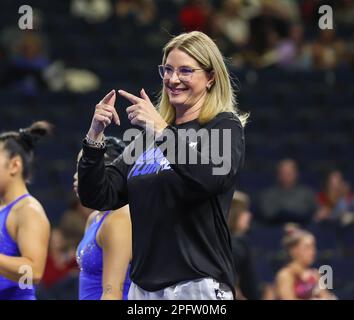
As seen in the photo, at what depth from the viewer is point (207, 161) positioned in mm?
2582

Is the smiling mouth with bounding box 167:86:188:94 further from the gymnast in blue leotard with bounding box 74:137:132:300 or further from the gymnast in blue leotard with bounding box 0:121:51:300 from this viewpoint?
the gymnast in blue leotard with bounding box 0:121:51:300

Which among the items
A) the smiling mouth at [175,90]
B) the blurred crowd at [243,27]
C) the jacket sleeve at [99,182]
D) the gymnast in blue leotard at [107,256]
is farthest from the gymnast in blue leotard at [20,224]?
→ the blurred crowd at [243,27]

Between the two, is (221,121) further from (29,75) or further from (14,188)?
(29,75)

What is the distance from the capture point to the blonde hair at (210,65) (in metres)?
2.76

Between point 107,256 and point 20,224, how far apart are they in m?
0.44

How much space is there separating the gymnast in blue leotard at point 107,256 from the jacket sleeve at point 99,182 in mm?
369

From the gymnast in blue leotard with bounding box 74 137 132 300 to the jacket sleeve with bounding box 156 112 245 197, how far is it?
2.60 ft

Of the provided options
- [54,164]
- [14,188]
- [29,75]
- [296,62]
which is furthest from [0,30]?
[14,188]

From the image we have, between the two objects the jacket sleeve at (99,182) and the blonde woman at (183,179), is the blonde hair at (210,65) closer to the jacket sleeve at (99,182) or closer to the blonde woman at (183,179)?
the blonde woman at (183,179)

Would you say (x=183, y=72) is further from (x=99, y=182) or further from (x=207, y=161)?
(x=99, y=182)

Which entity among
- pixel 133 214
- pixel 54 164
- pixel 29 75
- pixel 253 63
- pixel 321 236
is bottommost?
pixel 133 214

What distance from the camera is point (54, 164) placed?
24.7 ft

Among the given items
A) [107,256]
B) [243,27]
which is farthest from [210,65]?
[243,27]
